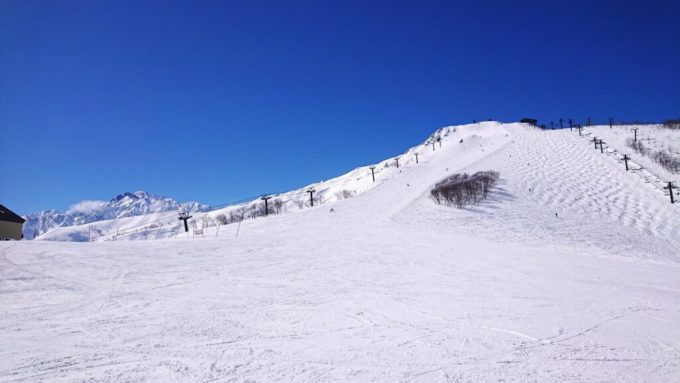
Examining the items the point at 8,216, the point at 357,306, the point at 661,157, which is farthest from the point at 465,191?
the point at 8,216

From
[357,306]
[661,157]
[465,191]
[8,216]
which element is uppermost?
[8,216]

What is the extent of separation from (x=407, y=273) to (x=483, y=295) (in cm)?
308

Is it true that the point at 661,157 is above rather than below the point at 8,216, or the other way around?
below

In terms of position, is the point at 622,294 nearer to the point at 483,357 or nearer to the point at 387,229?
the point at 483,357

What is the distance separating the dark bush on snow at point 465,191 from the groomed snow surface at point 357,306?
467 cm

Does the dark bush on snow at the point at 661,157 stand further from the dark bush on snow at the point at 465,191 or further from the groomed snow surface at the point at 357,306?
the groomed snow surface at the point at 357,306

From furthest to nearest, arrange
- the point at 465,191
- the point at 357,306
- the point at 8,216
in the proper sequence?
1. the point at 8,216
2. the point at 465,191
3. the point at 357,306

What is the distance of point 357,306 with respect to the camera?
9.10m

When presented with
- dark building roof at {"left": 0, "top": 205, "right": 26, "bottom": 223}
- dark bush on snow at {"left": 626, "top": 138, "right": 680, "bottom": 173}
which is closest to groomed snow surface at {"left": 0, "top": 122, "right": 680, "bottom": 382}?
dark bush on snow at {"left": 626, "top": 138, "right": 680, "bottom": 173}

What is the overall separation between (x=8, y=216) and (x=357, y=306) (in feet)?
148

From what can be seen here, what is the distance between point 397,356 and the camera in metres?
6.14

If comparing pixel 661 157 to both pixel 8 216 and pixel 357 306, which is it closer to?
pixel 357 306

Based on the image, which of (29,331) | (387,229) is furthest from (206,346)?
(387,229)

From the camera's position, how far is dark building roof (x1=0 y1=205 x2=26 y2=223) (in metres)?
38.1
